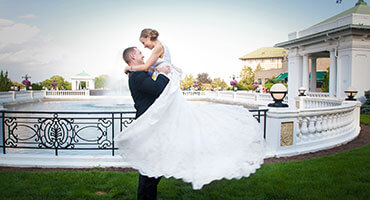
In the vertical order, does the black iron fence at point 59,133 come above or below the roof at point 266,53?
below

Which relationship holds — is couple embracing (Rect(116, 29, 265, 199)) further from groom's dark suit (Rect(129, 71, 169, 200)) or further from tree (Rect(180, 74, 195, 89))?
tree (Rect(180, 74, 195, 89))

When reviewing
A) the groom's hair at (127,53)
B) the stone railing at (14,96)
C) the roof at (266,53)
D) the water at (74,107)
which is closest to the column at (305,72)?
the water at (74,107)

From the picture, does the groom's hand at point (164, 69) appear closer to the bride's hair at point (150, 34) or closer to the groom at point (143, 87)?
the groom at point (143, 87)

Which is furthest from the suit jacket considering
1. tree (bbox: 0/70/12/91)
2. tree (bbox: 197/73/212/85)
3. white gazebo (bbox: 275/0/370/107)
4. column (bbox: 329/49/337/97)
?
tree (bbox: 197/73/212/85)

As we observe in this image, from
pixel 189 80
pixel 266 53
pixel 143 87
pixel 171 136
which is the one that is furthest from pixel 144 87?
pixel 266 53

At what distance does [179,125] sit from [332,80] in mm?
25045

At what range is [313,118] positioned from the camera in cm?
808

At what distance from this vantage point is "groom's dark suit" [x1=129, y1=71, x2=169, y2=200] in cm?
284

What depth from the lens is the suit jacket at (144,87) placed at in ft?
9.30

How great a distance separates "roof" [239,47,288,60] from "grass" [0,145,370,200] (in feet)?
314

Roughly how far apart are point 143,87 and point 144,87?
0.01 metres

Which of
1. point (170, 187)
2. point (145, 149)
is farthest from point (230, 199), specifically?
point (145, 149)

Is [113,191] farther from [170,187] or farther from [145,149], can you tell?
[145,149]

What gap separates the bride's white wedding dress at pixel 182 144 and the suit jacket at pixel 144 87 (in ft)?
0.30
